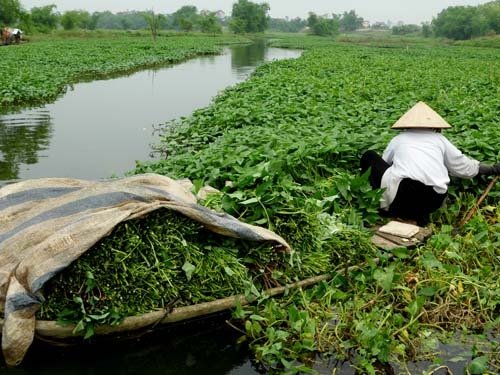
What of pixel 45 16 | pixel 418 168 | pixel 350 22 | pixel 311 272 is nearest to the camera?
pixel 311 272

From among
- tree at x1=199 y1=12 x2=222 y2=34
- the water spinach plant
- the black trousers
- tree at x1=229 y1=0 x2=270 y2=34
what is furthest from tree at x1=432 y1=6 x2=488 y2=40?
the black trousers

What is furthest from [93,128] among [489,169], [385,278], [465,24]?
[465,24]

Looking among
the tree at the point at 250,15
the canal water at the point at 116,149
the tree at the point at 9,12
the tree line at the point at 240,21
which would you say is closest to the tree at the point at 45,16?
the tree line at the point at 240,21

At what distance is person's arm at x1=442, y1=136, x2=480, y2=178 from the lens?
4.74 meters

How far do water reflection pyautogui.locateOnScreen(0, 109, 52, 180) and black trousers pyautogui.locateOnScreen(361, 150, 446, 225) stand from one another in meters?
4.69

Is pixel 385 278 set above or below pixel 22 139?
above

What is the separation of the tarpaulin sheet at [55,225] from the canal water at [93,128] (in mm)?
2492

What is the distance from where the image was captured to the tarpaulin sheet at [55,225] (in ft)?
9.46

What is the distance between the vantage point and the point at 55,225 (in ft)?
10.6

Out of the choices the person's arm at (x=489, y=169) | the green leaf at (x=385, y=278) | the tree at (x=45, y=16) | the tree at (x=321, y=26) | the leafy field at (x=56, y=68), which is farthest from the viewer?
the tree at (x=321, y=26)

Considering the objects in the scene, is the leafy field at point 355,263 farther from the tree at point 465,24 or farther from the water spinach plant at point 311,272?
the tree at point 465,24

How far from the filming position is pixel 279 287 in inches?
138

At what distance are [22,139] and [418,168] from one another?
7050mm

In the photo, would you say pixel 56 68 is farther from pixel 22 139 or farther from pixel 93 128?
pixel 22 139
